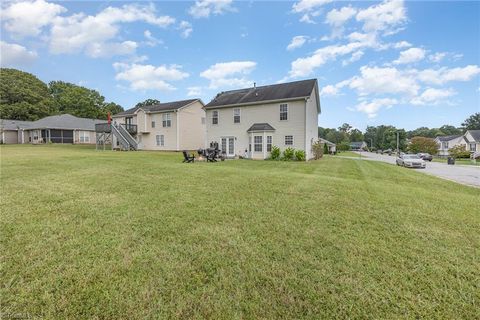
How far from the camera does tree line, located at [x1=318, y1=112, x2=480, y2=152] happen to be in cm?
6981

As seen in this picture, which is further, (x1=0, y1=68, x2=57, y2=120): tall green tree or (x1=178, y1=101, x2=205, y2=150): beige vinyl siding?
(x1=0, y1=68, x2=57, y2=120): tall green tree

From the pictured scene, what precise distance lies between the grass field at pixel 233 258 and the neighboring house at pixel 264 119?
15027mm

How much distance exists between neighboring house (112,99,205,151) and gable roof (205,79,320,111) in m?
5.14

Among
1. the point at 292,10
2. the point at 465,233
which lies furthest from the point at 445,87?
the point at 465,233

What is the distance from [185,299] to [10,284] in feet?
6.64

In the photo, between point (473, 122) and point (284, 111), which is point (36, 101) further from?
point (473, 122)

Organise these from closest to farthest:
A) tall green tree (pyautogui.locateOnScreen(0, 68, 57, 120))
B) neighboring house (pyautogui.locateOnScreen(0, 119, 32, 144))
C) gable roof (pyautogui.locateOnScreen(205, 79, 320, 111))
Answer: gable roof (pyautogui.locateOnScreen(205, 79, 320, 111))
neighboring house (pyautogui.locateOnScreen(0, 119, 32, 144))
tall green tree (pyautogui.locateOnScreen(0, 68, 57, 120))

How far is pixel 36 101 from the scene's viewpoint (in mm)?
48250

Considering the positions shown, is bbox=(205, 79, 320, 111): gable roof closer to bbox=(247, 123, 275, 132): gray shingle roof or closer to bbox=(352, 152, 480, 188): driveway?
bbox=(247, 123, 275, 132): gray shingle roof

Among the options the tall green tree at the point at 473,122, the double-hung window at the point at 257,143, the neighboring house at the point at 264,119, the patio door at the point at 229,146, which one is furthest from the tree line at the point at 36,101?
the tall green tree at the point at 473,122

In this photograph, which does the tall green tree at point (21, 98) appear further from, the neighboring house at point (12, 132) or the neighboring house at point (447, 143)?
the neighboring house at point (447, 143)

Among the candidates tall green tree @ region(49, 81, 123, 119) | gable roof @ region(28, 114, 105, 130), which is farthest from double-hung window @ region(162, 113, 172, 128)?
tall green tree @ region(49, 81, 123, 119)

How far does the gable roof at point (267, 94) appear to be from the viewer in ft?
66.7

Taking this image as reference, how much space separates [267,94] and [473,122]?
104722 millimetres
